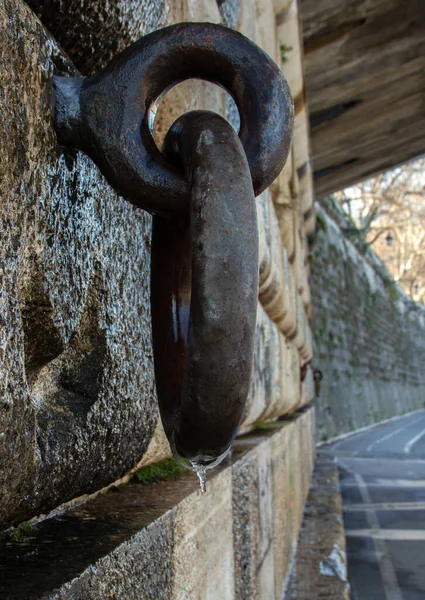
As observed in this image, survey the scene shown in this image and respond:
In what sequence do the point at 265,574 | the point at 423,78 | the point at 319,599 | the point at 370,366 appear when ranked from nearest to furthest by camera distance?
the point at 265,574 < the point at 319,599 < the point at 423,78 < the point at 370,366

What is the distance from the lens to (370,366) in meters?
15.7

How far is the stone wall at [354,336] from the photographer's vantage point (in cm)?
1048

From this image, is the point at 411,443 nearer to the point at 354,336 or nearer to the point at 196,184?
the point at 354,336

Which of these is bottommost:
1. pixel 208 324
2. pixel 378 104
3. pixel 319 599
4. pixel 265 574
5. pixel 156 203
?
pixel 319 599

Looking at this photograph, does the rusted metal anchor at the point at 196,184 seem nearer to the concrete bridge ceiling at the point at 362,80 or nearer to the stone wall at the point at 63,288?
the stone wall at the point at 63,288

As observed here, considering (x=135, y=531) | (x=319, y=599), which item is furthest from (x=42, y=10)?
(x=319, y=599)

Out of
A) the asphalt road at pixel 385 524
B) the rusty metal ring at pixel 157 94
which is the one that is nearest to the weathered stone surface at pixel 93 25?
the rusty metal ring at pixel 157 94

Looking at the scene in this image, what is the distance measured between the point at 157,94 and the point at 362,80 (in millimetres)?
4598

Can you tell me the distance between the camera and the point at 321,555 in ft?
9.17

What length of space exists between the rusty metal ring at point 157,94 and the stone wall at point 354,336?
904cm

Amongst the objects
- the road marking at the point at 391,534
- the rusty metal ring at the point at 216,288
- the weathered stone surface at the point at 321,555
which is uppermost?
→ the rusty metal ring at the point at 216,288

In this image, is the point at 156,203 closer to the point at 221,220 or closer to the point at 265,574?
the point at 221,220

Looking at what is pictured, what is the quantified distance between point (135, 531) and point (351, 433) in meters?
11.7

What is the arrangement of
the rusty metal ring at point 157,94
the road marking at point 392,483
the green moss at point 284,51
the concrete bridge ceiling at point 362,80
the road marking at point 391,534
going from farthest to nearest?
the road marking at point 392,483, the concrete bridge ceiling at point 362,80, the road marking at point 391,534, the green moss at point 284,51, the rusty metal ring at point 157,94
